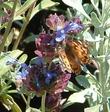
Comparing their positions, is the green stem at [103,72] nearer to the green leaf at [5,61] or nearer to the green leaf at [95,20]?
the green leaf at [95,20]

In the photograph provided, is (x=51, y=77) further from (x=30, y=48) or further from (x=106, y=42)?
(x=30, y=48)

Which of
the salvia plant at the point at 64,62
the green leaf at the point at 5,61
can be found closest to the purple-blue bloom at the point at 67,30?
the salvia plant at the point at 64,62

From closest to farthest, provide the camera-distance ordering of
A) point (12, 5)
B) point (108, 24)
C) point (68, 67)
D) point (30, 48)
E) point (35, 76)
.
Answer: point (68, 67) → point (35, 76) → point (108, 24) → point (12, 5) → point (30, 48)

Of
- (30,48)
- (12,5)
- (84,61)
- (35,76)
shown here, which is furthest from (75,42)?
(30,48)

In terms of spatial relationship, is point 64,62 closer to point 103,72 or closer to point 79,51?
point 79,51

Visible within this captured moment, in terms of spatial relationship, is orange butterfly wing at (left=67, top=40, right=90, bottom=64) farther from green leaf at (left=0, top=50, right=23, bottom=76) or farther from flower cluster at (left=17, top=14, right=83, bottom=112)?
green leaf at (left=0, top=50, right=23, bottom=76)
